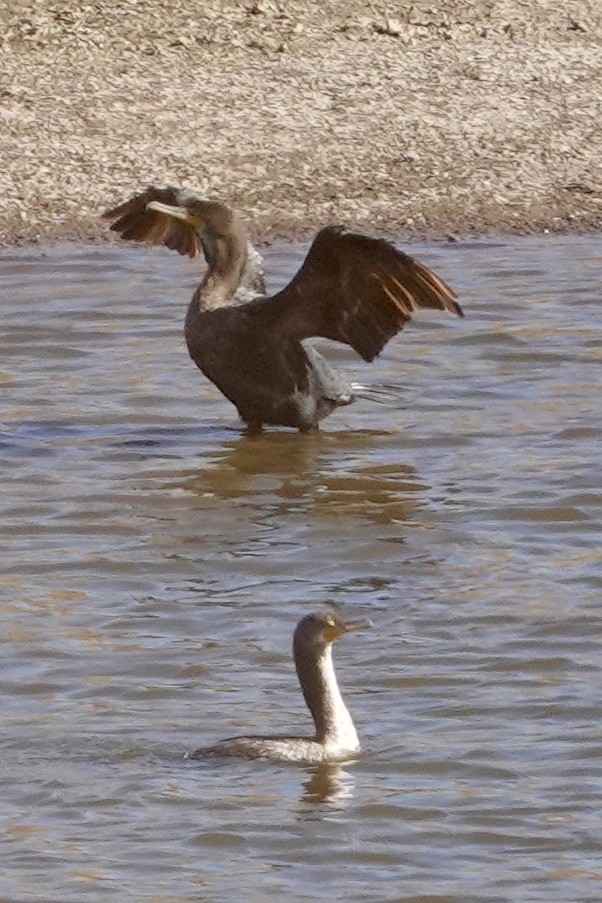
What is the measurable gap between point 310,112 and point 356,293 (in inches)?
190

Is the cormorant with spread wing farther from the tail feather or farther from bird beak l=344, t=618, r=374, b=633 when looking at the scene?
bird beak l=344, t=618, r=374, b=633

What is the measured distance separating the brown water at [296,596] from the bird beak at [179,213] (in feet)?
2.98

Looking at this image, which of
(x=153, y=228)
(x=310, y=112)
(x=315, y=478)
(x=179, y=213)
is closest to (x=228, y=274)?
(x=179, y=213)

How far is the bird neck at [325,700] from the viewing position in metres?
7.07

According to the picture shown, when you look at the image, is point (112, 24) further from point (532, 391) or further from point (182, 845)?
point (182, 845)

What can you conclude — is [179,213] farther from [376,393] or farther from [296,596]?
[296,596]

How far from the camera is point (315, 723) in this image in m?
7.16

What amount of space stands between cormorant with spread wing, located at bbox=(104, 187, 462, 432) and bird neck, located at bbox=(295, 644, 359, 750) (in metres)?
2.91

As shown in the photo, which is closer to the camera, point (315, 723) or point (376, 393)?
point (315, 723)

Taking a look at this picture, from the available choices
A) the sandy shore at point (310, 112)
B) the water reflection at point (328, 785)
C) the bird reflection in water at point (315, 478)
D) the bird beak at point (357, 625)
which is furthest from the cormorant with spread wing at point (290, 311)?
the water reflection at point (328, 785)

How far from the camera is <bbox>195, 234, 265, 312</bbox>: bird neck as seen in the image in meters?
10.9

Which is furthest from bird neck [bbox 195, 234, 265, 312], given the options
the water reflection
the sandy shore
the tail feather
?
Result: the water reflection

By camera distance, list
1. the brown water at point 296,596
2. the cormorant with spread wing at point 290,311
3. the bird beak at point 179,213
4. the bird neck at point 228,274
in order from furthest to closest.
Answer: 1. the bird beak at point 179,213
2. the bird neck at point 228,274
3. the cormorant with spread wing at point 290,311
4. the brown water at point 296,596

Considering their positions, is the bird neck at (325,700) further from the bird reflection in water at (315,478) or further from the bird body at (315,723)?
the bird reflection in water at (315,478)
